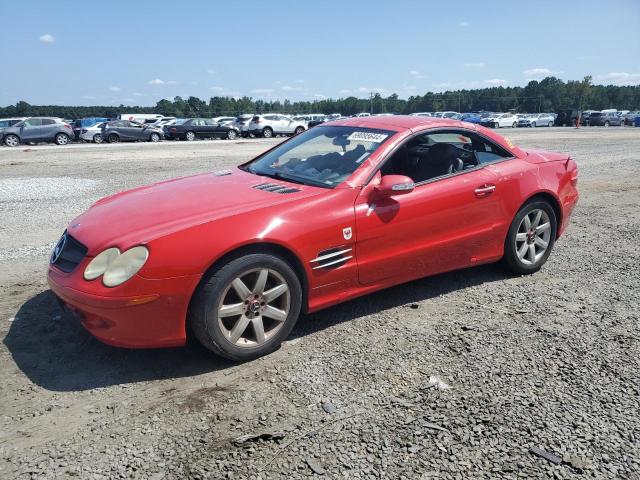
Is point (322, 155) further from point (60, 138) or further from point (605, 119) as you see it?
point (605, 119)

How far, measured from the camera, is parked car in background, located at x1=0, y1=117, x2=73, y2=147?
1041 inches

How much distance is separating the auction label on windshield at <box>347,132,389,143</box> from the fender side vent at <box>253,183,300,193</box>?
34.4 inches

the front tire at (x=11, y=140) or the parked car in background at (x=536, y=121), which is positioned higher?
the parked car in background at (x=536, y=121)

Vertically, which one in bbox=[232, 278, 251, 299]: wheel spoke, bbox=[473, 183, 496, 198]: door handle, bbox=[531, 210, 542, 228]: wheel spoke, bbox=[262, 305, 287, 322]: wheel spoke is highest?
bbox=[473, 183, 496, 198]: door handle

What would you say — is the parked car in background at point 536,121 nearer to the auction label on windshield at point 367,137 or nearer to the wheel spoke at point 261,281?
the auction label on windshield at point 367,137

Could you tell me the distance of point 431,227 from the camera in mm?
4109

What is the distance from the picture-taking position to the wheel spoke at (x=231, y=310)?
10.5 feet

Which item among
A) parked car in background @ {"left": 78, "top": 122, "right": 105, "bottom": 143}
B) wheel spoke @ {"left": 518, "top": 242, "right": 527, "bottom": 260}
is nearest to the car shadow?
wheel spoke @ {"left": 518, "top": 242, "right": 527, "bottom": 260}

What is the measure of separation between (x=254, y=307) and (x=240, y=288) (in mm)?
175

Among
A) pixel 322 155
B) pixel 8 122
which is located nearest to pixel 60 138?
pixel 8 122

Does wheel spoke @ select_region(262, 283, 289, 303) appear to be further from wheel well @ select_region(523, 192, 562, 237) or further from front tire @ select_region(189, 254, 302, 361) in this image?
wheel well @ select_region(523, 192, 562, 237)

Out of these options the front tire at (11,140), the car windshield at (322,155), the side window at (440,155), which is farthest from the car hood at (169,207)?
the front tire at (11,140)

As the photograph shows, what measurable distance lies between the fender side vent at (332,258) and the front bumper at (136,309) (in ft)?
2.75

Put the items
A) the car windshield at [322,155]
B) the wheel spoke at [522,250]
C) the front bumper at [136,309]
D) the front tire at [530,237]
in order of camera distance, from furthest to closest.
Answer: the wheel spoke at [522,250] → the front tire at [530,237] → the car windshield at [322,155] → the front bumper at [136,309]
